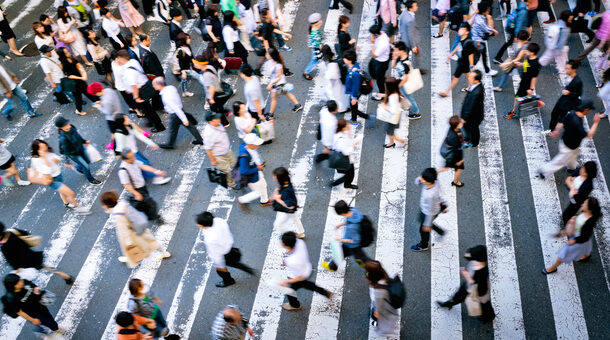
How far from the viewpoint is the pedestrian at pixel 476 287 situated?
19.0 feet

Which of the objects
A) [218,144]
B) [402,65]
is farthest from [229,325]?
[402,65]

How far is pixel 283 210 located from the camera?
732 centimetres

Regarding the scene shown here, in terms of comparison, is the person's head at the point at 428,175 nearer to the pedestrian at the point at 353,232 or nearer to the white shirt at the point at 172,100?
the pedestrian at the point at 353,232

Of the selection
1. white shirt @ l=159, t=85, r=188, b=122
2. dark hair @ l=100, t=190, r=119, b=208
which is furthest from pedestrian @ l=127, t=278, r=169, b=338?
white shirt @ l=159, t=85, r=188, b=122

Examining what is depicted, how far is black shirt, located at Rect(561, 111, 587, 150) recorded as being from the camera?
25.7 ft

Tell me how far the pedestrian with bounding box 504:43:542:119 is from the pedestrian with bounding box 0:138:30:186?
10.3 meters

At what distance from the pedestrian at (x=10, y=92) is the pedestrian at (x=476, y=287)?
10407 millimetres

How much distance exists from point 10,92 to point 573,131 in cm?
1204

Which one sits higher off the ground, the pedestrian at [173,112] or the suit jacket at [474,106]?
the suit jacket at [474,106]

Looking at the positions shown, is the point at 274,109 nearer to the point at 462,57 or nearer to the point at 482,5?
the point at 462,57

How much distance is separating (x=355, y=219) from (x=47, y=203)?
6.51m

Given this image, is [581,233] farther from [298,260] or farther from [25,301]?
[25,301]

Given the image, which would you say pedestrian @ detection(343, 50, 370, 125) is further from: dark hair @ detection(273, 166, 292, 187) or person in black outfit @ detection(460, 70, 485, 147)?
dark hair @ detection(273, 166, 292, 187)

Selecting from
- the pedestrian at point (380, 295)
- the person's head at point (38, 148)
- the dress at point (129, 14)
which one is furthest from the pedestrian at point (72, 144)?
the pedestrian at point (380, 295)
